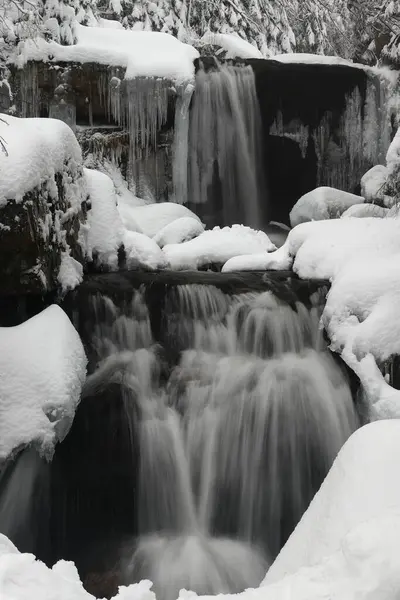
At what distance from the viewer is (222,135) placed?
33.9ft

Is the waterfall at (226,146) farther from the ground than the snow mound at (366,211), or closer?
farther from the ground

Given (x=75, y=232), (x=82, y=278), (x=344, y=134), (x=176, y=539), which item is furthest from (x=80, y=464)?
(x=344, y=134)

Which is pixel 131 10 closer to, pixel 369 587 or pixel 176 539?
pixel 176 539

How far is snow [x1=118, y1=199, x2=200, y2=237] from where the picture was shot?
28.9ft

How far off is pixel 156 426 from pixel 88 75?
6.80 m

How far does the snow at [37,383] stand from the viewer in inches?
155

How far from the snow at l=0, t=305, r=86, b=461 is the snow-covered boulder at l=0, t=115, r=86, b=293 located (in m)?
0.45

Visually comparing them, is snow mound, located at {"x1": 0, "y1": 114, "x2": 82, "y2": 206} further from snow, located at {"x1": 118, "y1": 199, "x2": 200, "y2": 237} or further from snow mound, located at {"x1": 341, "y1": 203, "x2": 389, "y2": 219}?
snow mound, located at {"x1": 341, "y1": 203, "x2": 389, "y2": 219}

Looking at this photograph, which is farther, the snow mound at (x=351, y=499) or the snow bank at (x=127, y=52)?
the snow bank at (x=127, y=52)

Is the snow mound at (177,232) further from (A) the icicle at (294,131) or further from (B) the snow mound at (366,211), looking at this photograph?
(A) the icicle at (294,131)

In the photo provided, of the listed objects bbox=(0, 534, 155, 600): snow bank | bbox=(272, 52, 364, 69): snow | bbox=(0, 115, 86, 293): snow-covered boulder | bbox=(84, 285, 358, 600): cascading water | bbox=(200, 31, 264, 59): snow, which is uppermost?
bbox=(200, 31, 264, 59): snow

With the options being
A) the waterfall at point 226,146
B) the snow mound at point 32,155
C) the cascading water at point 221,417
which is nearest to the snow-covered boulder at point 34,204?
the snow mound at point 32,155

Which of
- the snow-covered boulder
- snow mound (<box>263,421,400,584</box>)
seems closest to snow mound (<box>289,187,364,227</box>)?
the snow-covered boulder

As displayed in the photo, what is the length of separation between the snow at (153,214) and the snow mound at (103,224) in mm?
2086
